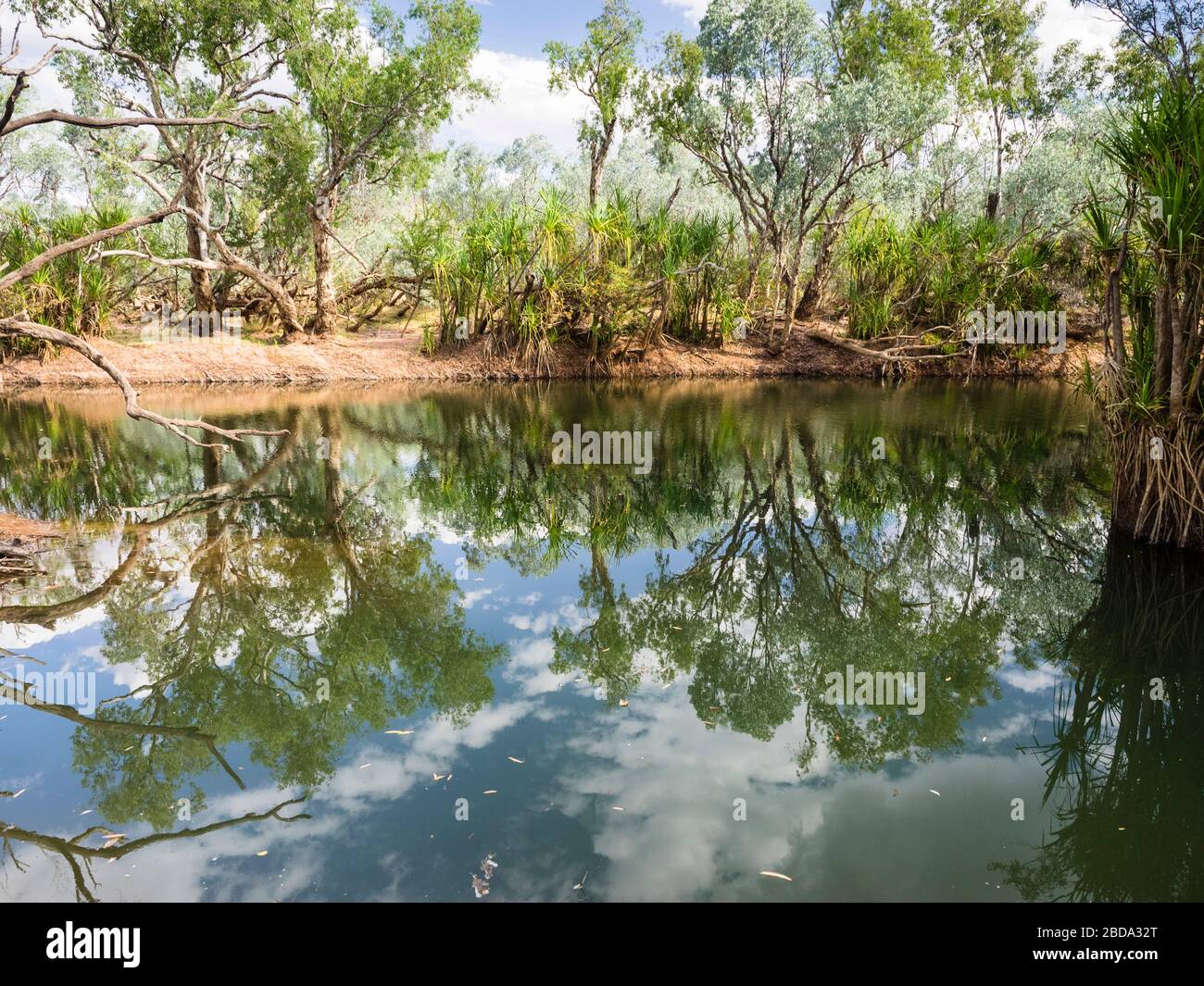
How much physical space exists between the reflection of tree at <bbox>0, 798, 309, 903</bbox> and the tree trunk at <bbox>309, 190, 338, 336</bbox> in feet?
70.8

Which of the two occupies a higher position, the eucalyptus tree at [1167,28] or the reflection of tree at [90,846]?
the eucalyptus tree at [1167,28]

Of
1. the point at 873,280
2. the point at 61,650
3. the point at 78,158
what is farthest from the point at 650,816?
the point at 78,158

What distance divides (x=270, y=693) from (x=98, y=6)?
2228cm

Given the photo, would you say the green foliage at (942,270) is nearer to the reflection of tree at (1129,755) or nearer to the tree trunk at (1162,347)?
the tree trunk at (1162,347)

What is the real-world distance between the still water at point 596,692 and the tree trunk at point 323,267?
13.8 metres

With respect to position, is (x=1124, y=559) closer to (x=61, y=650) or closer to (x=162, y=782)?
(x=162, y=782)

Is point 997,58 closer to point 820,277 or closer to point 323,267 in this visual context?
point 820,277

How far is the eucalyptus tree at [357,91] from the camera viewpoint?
21641 millimetres

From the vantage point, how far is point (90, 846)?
3.75 m

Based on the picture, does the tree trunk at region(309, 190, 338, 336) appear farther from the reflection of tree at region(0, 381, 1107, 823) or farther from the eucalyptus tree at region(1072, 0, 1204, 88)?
the eucalyptus tree at region(1072, 0, 1204, 88)

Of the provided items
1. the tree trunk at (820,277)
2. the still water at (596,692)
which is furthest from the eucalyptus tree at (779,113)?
the still water at (596,692)

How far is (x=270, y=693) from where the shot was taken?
5230mm

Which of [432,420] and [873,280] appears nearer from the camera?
[432,420]

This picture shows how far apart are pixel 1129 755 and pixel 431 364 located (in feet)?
69.9
